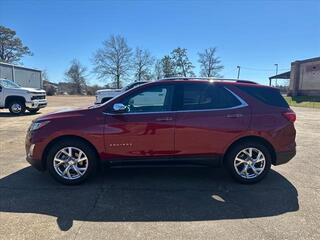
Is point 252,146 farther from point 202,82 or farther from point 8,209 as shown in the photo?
point 8,209

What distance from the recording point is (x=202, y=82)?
16.6ft

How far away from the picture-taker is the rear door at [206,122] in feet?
16.0

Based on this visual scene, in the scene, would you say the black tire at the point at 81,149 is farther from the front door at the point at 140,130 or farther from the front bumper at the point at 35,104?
the front bumper at the point at 35,104

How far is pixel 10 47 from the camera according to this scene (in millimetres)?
61781

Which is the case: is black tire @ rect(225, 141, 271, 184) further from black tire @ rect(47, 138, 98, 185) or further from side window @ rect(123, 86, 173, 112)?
black tire @ rect(47, 138, 98, 185)

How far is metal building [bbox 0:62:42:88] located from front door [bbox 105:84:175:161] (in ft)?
69.4

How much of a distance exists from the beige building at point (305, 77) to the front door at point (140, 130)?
132ft

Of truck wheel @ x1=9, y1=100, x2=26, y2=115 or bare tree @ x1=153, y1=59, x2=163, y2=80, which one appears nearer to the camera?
truck wheel @ x1=9, y1=100, x2=26, y2=115

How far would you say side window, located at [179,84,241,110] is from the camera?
16.3 ft

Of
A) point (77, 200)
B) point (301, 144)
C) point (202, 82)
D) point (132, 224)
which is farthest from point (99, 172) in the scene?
point (301, 144)

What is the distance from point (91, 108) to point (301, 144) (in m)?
6.39

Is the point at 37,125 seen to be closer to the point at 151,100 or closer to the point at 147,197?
the point at 151,100

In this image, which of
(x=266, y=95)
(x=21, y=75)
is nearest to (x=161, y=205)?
(x=266, y=95)

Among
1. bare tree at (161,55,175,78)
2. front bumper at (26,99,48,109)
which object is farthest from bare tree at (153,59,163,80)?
front bumper at (26,99,48,109)
